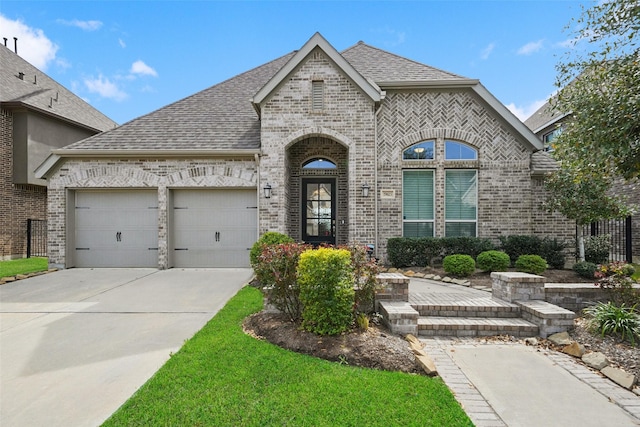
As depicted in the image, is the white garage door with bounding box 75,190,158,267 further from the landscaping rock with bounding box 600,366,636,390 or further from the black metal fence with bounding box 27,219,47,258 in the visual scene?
the landscaping rock with bounding box 600,366,636,390

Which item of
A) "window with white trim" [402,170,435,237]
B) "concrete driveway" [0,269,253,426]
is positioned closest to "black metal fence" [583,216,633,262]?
"window with white trim" [402,170,435,237]

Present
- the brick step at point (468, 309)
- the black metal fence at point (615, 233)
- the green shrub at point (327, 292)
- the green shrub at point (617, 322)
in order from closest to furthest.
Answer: the green shrub at point (327, 292)
the green shrub at point (617, 322)
the brick step at point (468, 309)
the black metal fence at point (615, 233)

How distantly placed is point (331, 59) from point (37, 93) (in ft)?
47.6

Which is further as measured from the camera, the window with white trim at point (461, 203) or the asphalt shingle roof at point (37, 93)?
the asphalt shingle roof at point (37, 93)

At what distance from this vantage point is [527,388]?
A: 3162mm

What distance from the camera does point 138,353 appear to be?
3771mm

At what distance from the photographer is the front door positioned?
420 inches

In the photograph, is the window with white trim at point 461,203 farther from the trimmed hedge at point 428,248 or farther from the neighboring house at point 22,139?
the neighboring house at point 22,139

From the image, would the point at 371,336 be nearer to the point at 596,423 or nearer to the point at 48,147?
the point at 596,423

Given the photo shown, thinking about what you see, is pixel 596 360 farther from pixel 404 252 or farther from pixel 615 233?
pixel 615 233

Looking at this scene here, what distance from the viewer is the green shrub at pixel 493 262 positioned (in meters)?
7.73

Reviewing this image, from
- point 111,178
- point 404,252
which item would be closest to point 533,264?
point 404,252

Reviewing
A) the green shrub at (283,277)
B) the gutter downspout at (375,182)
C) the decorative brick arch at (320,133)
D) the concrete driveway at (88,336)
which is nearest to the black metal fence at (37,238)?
the concrete driveway at (88,336)

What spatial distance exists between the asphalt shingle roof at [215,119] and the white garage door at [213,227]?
150 cm
